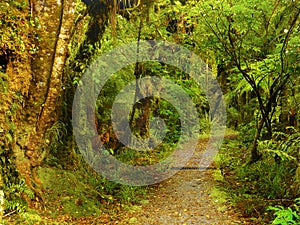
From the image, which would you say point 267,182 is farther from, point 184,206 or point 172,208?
point 172,208

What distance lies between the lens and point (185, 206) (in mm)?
6094

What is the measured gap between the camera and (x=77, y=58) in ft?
23.4

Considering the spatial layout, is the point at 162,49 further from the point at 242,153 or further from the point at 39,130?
the point at 39,130

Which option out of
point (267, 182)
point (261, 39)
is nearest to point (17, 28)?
point (267, 182)

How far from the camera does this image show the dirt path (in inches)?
212

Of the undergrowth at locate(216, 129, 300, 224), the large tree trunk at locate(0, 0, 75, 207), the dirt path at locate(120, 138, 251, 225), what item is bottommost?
the dirt path at locate(120, 138, 251, 225)

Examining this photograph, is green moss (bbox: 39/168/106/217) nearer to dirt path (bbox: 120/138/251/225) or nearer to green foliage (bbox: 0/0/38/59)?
dirt path (bbox: 120/138/251/225)

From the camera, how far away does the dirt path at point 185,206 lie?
5379 mm

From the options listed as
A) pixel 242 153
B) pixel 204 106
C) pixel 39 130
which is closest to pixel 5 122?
pixel 39 130

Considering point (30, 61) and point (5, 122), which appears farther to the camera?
point (30, 61)

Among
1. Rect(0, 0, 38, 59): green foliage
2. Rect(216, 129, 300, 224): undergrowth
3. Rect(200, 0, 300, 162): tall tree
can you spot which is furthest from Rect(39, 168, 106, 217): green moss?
Rect(200, 0, 300, 162): tall tree

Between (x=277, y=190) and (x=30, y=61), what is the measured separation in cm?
504

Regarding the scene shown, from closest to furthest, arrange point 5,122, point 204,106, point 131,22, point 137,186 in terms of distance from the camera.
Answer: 1. point 5,122
2. point 137,186
3. point 131,22
4. point 204,106

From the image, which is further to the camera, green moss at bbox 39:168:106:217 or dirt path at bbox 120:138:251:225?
dirt path at bbox 120:138:251:225
